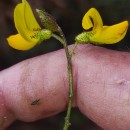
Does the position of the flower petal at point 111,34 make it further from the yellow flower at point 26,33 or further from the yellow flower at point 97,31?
the yellow flower at point 26,33

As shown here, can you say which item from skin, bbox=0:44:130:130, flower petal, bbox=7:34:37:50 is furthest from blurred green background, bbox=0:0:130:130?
flower petal, bbox=7:34:37:50

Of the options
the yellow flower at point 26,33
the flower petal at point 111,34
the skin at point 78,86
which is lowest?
the skin at point 78,86

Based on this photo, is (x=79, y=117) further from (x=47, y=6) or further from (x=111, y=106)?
(x=111, y=106)

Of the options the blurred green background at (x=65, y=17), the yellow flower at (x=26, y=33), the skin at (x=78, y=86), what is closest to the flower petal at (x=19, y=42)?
A: the yellow flower at (x=26, y=33)

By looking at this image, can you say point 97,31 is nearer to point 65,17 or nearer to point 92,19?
point 92,19

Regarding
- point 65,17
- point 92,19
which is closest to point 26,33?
point 92,19

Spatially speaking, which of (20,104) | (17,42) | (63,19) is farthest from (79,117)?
(17,42)

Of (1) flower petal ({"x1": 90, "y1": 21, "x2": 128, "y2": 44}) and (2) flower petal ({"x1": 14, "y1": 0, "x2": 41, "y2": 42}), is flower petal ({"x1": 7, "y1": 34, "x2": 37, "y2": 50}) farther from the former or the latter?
(1) flower petal ({"x1": 90, "y1": 21, "x2": 128, "y2": 44})
